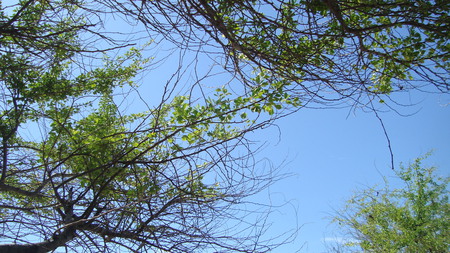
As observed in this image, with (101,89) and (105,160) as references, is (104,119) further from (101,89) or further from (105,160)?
(105,160)

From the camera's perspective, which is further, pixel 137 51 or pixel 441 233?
pixel 441 233

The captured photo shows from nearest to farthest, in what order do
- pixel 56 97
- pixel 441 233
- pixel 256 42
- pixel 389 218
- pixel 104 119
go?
pixel 256 42
pixel 56 97
pixel 104 119
pixel 441 233
pixel 389 218

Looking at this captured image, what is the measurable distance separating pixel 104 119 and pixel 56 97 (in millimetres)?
675

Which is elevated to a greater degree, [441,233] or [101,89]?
[441,233]

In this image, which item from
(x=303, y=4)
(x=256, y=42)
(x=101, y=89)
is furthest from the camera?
(x=101, y=89)

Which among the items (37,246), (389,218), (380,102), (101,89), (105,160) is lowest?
(37,246)

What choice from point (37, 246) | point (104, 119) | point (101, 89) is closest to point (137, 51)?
point (101, 89)

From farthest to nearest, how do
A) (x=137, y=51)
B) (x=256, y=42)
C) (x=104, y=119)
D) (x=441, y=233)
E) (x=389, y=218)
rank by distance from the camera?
(x=389, y=218)
(x=441, y=233)
(x=137, y=51)
(x=104, y=119)
(x=256, y=42)

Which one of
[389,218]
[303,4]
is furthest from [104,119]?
[389,218]

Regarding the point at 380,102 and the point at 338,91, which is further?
the point at 380,102

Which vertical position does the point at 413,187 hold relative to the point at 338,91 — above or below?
above

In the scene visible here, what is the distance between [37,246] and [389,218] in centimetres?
1308

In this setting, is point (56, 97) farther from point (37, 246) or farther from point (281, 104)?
point (281, 104)

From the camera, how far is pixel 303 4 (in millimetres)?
2865
